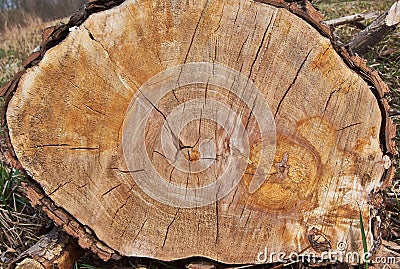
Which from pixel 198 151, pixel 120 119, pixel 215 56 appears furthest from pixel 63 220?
pixel 215 56

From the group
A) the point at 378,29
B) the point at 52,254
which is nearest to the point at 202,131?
the point at 52,254

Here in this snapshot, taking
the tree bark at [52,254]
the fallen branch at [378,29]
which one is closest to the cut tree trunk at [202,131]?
the tree bark at [52,254]

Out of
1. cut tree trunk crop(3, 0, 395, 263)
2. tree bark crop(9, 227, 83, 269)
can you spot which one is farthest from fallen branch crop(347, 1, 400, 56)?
tree bark crop(9, 227, 83, 269)

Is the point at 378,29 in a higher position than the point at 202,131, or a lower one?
higher

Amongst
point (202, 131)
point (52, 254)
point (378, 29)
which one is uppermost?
point (378, 29)

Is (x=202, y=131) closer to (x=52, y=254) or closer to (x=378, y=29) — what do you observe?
(x=52, y=254)

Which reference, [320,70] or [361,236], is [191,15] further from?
[361,236]

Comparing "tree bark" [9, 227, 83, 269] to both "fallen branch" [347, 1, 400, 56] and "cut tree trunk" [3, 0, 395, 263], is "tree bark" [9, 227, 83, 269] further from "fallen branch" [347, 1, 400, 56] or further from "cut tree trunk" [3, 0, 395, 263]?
"fallen branch" [347, 1, 400, 56]
